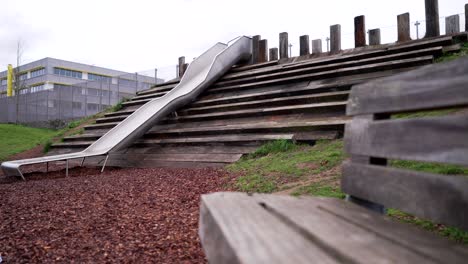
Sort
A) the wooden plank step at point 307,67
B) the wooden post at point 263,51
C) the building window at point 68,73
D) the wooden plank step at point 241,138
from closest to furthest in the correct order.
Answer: the wooden plank step at point 241,138 → the wooden plank step at point 307,67 → the wooden post at point 263,51 → the building window at point 68,73

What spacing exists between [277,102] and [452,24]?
173 inches

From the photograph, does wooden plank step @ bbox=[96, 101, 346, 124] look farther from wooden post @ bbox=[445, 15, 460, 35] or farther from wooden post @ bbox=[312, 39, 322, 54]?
wooden post @ bbox=[445, 15, 460, 35]

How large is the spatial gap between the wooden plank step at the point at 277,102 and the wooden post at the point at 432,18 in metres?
3.42

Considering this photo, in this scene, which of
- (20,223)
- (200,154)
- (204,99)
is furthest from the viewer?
(204,99)

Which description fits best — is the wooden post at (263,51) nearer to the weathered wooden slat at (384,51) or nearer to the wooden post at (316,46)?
the wooden post at (316,46)

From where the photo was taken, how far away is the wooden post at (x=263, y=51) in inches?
481

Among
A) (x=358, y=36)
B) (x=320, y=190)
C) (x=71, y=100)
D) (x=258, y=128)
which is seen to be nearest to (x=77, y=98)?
(x=71, y=100)

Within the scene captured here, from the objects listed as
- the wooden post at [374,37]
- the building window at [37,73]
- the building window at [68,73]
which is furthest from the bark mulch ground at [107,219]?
the building window at [37,73]

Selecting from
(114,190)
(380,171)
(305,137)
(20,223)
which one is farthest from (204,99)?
(380,171)

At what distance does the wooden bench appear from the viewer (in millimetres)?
1089

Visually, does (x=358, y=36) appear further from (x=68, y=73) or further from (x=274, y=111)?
(x=68, y=73)

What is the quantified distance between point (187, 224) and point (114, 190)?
85.1 inches

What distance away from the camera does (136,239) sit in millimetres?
3016

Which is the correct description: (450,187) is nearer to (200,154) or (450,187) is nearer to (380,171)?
(380,171)
